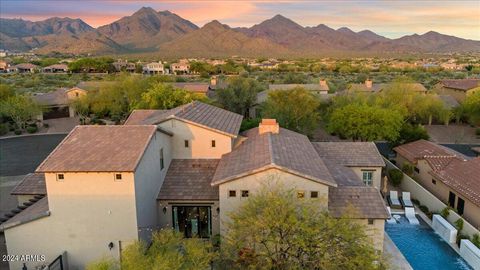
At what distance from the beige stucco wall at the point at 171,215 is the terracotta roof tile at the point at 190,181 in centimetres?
33

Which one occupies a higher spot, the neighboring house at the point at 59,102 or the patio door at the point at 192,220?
the neighboring house at the point at 59,102

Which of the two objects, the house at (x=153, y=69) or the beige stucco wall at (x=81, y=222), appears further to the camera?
the house at (x=153, y=69)

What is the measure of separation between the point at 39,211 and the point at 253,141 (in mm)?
12969

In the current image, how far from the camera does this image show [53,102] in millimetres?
60094

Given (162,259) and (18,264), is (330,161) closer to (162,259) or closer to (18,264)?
(162,259)

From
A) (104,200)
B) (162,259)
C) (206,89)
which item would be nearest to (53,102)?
(206,89)

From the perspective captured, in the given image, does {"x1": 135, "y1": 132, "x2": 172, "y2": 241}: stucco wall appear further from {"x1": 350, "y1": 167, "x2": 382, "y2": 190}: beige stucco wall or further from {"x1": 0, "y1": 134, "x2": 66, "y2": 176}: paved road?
{"x1": 0, "y1": 134, "x2": 66, "y2": 176}: paved road

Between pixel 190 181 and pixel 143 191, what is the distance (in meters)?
3.97

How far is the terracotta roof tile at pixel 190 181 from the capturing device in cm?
2172

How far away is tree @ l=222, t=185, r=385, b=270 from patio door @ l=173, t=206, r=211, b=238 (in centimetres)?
560

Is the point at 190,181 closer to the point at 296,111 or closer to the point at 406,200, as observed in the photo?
the point at 406,200

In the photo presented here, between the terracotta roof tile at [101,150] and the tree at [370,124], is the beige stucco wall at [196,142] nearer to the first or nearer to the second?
the terracotta roof tile at [101,150]

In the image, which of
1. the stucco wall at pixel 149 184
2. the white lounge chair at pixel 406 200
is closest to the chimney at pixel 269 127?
the stucco wall at pixel 149 184

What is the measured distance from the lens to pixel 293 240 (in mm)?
15242
